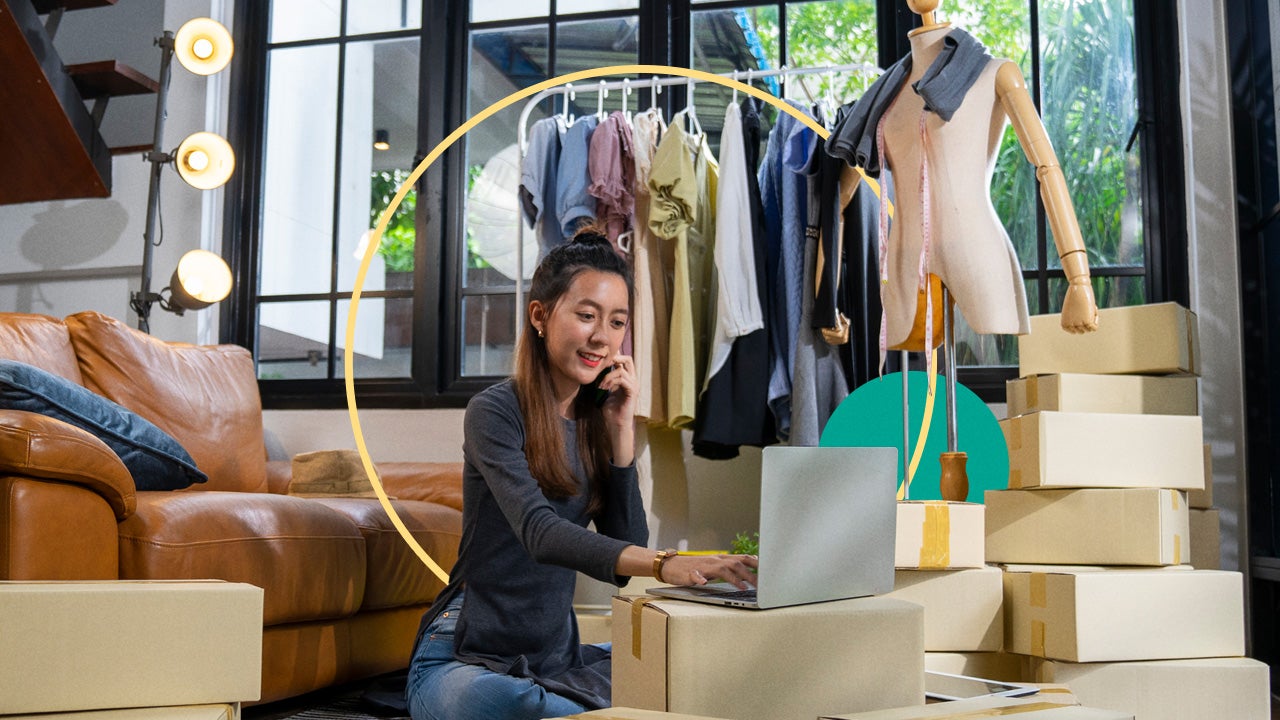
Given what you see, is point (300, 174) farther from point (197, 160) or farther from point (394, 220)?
point (197, 160)

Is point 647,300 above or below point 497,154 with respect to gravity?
below

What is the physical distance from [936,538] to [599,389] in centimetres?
69

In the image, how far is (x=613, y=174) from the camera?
3.32 m

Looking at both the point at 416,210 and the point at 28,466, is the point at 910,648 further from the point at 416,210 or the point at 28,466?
the point at 416,210

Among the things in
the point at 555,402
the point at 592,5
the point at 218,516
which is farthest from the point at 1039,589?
the point at 592,5

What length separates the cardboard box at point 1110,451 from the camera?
2.28 m

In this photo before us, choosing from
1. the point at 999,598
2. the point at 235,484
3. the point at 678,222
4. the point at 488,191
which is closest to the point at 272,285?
the point at 488,191

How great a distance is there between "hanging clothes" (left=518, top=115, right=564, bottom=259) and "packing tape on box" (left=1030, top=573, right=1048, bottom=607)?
1815 mm

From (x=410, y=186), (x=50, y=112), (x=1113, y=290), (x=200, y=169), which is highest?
(x=50, y=112)

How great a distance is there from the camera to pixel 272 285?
14.7 feet

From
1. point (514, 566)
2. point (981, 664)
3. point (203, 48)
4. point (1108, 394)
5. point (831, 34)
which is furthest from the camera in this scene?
point (831, 34)

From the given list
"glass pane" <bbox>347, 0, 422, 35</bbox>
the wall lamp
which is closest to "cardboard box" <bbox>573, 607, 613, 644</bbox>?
the wall lamp

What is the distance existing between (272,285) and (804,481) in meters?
3.66

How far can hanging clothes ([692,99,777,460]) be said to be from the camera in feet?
10.6
